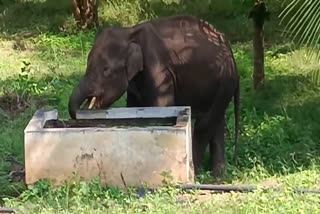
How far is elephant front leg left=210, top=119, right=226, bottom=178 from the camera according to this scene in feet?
24.7

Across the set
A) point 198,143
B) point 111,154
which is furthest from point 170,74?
point 111,154

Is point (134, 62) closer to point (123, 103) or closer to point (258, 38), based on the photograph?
point (123, 103)

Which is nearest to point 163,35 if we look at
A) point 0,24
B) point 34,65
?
point 34,65

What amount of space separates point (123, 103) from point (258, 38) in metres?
1.72

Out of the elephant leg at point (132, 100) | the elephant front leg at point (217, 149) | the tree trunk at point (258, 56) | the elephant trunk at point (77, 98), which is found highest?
the elephant trunk at point (77, 98)

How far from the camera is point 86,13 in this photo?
14.5 metres

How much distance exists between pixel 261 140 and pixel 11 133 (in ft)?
7.95

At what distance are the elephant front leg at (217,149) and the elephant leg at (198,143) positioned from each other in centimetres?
7

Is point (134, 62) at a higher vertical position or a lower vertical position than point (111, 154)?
higher

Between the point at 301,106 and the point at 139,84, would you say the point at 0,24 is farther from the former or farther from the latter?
the point at 139,84

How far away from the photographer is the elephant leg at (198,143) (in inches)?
300

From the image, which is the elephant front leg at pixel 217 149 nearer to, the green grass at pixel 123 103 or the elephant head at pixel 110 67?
the green grass at pixel 123 103

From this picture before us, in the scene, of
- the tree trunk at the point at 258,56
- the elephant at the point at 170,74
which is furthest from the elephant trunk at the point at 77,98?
the tree trunk at the point at 258,56

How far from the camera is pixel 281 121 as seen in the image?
8945 mm
